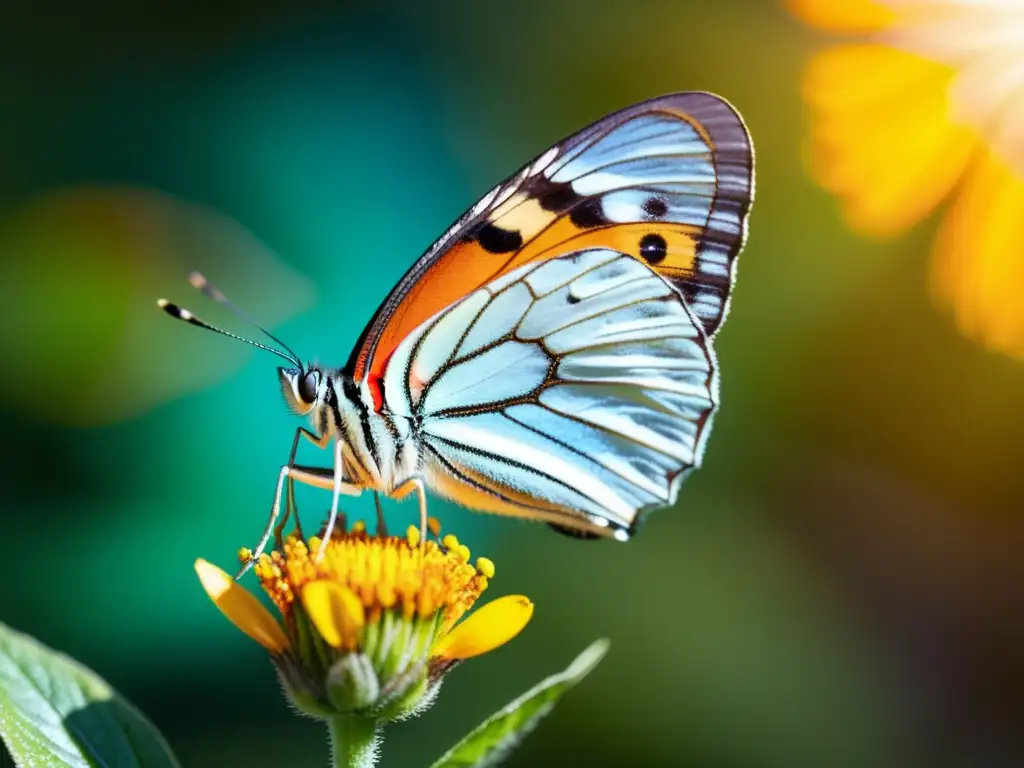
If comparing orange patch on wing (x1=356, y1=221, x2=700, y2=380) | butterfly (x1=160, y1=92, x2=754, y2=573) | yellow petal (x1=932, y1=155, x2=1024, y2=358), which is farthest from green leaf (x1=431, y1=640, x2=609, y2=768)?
yellow petal (x1=932, y1=155, x2=1024, y2=358)

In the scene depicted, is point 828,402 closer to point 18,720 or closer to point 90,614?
point 90,614

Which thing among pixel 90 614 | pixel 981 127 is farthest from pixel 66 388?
pixel 981 127

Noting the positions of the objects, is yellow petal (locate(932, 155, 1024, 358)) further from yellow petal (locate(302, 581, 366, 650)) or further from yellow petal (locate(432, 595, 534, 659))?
yellow petal (locate(302, 581, 366, 650))

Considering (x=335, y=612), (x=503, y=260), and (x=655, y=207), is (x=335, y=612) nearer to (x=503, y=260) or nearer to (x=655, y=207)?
(x=503, y=260)

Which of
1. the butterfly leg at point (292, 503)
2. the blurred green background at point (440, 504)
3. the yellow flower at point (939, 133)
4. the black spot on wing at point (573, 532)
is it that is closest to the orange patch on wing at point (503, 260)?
the butterfly leg at point (292, 503)

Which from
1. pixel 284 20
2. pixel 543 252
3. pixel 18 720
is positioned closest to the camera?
pixel 18 720

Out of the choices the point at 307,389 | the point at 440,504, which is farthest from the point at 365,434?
the point at 440,504

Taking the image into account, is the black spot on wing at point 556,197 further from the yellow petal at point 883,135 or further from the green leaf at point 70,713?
the yellow petal at point 883,135
